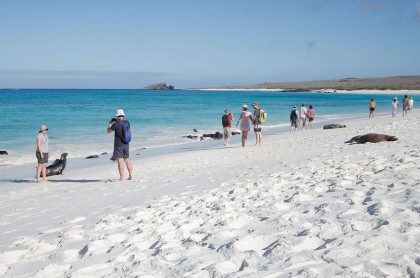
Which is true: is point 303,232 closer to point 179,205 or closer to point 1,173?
point 179,205

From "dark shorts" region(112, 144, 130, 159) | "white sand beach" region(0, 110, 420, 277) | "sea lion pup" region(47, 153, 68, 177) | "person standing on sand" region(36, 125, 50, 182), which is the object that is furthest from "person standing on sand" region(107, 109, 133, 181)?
"sea lion pup" region(47, 153, 68, 177)

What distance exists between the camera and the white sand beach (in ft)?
10.8

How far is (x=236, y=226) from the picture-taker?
445cm

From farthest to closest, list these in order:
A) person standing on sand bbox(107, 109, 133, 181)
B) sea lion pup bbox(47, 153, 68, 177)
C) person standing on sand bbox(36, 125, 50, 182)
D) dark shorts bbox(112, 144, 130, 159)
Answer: sea lion pup bbox(47, 153, 68, 177) < person standing on sand bbox(36, 125, 50, 182) < dark shorts bbox(112, 144, 130, 159) < person standing on sand bbox(107, 109, 133, 181)

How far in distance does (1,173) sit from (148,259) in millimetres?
10485

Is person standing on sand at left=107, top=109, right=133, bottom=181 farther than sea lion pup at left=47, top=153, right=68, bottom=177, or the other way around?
sea lion pup at left=47, top=153, right=68, bottom=177

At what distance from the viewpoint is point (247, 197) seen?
5.84m

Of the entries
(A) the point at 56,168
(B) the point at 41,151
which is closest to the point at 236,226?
(B) the point at 41,151

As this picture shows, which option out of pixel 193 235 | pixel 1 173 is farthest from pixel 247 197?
pixel 1 173

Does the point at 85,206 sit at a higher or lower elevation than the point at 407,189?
lower

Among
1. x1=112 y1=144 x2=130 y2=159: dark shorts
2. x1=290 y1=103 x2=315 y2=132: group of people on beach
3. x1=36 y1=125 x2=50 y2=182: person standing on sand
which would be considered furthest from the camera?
x1=290 y1=103 x2=315 y2=132: group of people on beach

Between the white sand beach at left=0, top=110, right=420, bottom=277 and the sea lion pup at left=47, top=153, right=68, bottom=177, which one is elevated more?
the white sand beach at left=0, top=110, right=420, bottom=277

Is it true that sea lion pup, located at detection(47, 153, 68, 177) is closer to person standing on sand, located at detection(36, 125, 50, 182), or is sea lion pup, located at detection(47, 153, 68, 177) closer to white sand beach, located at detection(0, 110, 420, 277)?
person standing on sand, located at detection(36, 125, 50, 182)

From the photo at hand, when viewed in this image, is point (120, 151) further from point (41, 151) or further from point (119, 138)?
point (41, 151)
